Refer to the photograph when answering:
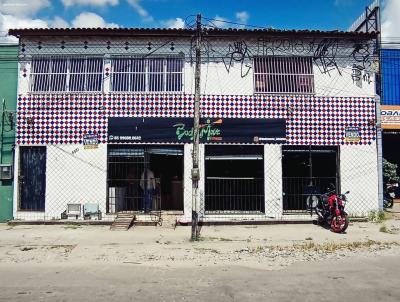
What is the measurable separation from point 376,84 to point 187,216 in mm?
7608

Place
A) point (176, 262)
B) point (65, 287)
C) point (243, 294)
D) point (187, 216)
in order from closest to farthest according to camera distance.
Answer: point (243, 294) < point (65, 287) < point (176, 262) < point (187, 216)

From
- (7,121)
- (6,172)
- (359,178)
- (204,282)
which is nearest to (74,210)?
(6,172)

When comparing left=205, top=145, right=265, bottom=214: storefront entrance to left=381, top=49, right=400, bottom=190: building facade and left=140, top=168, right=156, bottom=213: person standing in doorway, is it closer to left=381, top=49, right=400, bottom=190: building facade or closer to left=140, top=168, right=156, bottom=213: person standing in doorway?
left=140, top=168, right=156, bottom=213: person standing in doorway

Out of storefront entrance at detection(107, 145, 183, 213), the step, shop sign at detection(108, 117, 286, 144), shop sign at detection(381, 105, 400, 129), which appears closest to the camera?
the step

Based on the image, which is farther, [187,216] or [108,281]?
[187,216]

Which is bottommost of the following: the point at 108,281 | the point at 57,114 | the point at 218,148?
the point at 108,281

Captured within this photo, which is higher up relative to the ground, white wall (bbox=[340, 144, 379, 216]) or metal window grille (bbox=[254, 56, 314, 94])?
metal window grille (bbox=[254, 56, 314, 94])

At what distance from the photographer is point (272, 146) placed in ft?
42.0

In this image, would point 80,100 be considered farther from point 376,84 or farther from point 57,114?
point 376,84

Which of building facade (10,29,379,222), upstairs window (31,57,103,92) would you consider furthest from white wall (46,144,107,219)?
upstairs window (31,57,103,92)

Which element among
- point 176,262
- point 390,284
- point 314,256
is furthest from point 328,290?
point 176,262

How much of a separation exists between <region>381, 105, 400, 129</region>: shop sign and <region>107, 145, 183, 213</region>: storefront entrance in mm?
9684

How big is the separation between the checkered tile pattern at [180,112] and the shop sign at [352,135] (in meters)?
Answer: 0.12

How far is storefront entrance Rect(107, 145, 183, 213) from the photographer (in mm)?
12789
